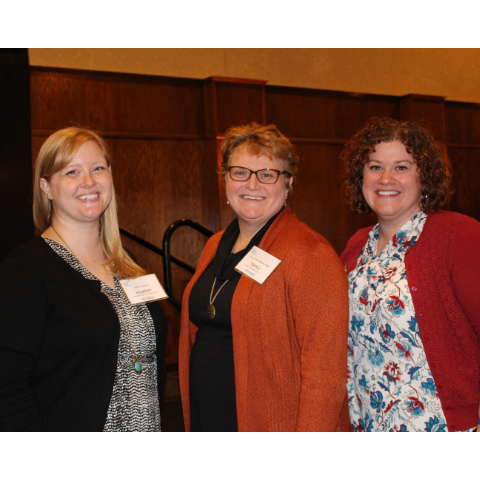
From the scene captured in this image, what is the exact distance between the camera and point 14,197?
6.89 feet

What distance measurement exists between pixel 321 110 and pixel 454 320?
5.30 m

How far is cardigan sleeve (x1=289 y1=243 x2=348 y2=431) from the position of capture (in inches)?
63.8

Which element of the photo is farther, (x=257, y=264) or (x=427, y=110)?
(x=427, y=110)

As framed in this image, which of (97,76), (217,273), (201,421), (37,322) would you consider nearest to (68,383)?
(37,322)

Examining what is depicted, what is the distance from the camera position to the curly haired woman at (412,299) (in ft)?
5.56

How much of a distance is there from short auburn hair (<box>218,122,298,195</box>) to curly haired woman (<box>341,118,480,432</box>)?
0.31 meters

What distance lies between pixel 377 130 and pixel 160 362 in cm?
127

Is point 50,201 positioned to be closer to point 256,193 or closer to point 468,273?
point 256,193

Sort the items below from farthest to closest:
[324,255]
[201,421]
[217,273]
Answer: [217,273] < [201,421] < [324,255]

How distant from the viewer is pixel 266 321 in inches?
67.7

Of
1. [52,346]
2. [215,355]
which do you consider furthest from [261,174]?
[52,346]

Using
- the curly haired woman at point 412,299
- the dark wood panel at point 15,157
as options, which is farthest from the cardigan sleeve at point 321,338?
the dark wood panel at point 15,157

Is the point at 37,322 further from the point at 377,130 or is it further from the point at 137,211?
the point at 137,211

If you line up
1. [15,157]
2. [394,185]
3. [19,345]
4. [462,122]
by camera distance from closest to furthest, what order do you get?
[19,345], [394,185], [15,157], [462,122]
